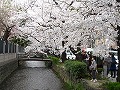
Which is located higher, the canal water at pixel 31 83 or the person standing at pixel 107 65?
the person standing at pixel 107 65

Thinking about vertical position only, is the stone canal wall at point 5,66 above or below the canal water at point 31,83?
above

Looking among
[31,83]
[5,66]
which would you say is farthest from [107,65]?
[5,66]

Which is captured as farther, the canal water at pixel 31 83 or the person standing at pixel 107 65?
the canal water at pixel 31 83

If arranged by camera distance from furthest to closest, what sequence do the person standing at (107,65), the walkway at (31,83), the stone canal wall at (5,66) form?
the stone canal wall at (5,66) → the walkway at (31,83) → the person standing at (107,65)

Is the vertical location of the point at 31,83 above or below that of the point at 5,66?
below

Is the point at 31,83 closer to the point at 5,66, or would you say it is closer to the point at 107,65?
the point at 5,66

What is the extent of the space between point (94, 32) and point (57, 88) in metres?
6.91

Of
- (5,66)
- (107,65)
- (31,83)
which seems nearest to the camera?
(107,65)

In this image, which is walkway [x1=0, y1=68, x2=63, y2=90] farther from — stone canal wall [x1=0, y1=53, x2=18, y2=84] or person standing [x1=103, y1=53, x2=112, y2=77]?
person standing [x1=103, y1=53, x2=112, y2=77]

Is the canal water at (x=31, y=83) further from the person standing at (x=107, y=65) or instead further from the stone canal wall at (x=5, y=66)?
the person standing at (x=107, y=65)

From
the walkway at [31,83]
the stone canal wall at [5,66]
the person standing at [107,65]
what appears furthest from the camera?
the stone canal wall at [5,66]

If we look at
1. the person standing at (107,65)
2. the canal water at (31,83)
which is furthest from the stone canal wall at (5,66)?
the person standing at (107,65)

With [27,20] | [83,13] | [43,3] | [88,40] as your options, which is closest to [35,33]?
[27,20]

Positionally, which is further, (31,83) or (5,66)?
(5,66)
